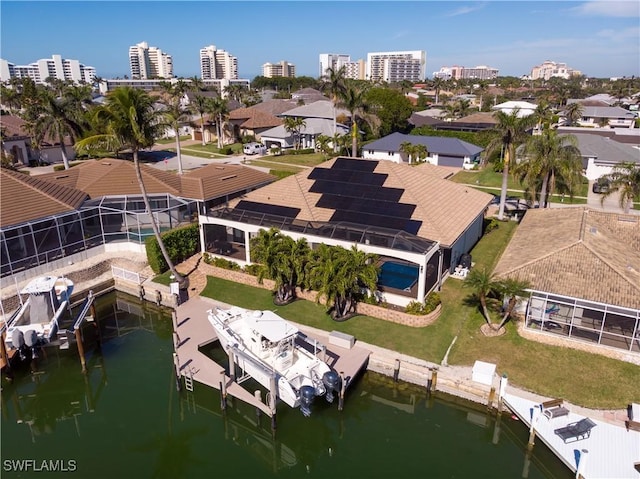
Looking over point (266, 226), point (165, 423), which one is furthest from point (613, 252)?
point (165, 423)

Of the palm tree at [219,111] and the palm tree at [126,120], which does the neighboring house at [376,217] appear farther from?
the palm tree at [219,111]

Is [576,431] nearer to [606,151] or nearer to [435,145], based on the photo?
[606,151]

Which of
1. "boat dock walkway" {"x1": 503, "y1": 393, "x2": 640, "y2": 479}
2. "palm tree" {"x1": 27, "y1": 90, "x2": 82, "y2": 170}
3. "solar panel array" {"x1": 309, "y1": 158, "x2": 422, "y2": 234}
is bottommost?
"boat dock walkway" {"x1": 503, "y1": 393, "x2": 640, "y2": 479}

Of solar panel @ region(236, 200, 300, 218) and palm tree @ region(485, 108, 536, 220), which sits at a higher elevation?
palm tree @ region(485, 108, 536, 220)

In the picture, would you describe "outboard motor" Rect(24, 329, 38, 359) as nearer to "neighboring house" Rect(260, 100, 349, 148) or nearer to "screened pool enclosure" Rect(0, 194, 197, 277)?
"screened pool enclosure" Rect(0, 194, 197, 277)

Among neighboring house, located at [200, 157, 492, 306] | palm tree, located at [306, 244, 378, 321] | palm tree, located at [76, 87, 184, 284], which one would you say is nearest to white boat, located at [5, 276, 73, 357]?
palm tree, located at [76, 87, 184, 284]

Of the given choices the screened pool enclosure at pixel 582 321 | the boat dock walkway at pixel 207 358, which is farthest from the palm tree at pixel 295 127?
the screened pool enclosure at pixel 582 321

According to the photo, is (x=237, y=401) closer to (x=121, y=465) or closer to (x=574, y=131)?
(x=121, y=465)

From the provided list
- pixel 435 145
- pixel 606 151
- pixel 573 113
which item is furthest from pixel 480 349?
pixel 573 113
